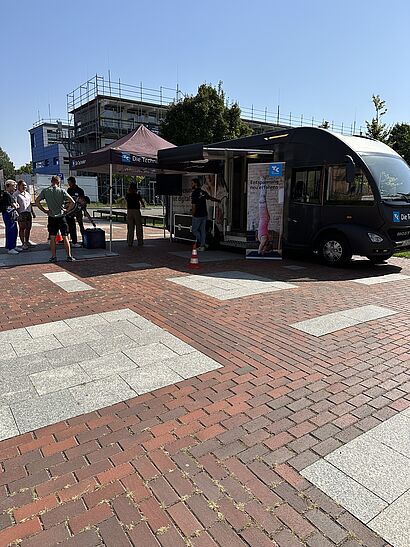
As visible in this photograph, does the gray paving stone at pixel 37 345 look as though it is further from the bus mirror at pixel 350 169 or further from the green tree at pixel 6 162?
the green tree at pixel 6 162

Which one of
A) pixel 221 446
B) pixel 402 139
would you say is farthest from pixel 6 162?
pixel 221 446

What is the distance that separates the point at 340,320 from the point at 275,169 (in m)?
5.46

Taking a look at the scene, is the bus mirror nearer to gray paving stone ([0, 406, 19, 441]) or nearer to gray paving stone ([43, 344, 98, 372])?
gray paving stone ([43, 344, 98, 372])

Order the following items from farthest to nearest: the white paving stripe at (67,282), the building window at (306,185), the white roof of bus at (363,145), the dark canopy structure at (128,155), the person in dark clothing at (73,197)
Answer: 1. the person in dark clothing at (73,197)
2. the dark canopy structure at (128,155)
3. the building window at (306,185)
4. the white roof of bus at (363,145)
5. the white paving stripe at (67,282)

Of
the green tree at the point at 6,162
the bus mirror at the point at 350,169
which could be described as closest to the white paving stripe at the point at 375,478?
the bus mirror at the point at 350,169

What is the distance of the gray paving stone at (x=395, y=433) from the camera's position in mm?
2736

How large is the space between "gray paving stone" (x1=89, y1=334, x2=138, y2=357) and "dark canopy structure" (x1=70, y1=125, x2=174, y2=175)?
22.7 feet

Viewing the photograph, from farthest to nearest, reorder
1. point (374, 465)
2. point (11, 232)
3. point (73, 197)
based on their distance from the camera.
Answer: point (73, 197), point (11, 232), point (374, 465)

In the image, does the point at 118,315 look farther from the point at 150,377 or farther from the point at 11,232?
the point at 11,232

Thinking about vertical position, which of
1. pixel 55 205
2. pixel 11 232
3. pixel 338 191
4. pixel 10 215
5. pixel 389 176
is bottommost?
pixel 11 232

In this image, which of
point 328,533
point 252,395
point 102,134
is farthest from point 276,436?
point 102,134

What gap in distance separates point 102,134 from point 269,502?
4943 centimetres

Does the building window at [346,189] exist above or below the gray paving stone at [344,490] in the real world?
above

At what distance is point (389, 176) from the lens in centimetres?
912
